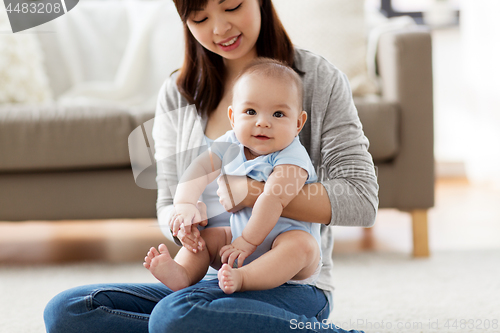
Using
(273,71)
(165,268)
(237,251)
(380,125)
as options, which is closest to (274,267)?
(237,251)

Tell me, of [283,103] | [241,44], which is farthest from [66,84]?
[283,103]

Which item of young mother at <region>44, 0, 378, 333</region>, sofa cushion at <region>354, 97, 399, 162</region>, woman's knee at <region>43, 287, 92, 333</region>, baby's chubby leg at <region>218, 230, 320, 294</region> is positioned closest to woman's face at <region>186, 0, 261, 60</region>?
young mother at <region>44, 0, 378, 333</region>

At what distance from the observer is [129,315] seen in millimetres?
796

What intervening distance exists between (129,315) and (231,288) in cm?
23

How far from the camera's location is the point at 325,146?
857 millimetres

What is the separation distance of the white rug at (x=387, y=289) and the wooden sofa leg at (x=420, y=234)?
0.03 metres

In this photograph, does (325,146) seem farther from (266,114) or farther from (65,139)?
(65,139)

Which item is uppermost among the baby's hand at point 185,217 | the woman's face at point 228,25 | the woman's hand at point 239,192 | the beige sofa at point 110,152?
the woman's face at point 228,25

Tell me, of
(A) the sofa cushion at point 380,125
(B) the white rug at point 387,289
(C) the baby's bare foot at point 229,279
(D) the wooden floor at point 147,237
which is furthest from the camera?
(D) the wooden floor at point 147,237

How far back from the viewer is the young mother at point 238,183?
2.30 feet

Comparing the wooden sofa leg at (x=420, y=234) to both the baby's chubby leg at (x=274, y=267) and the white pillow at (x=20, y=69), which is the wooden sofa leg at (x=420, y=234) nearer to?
the baby's chubby leg at (x=274, y=267)

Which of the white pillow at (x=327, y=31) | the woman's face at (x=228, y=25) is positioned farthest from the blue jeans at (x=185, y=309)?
the white pillow at (x=327, y=31)

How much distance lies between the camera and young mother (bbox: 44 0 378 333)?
701 mm

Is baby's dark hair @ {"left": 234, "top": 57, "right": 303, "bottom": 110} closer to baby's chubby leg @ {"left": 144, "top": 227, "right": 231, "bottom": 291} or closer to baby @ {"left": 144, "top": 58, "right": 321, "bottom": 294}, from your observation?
baby @ {"left": 144, "top": 58, "right": 321, "bottom": 294}
